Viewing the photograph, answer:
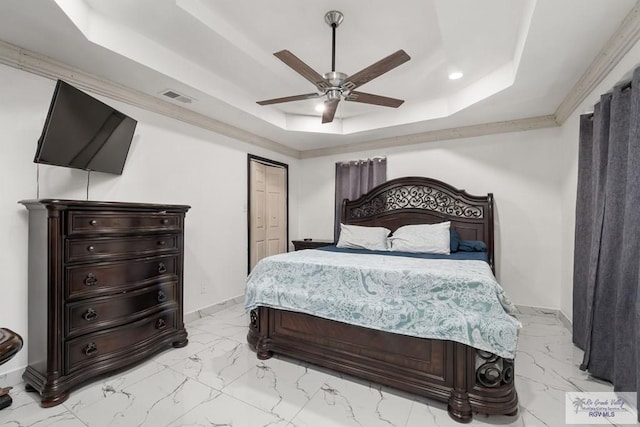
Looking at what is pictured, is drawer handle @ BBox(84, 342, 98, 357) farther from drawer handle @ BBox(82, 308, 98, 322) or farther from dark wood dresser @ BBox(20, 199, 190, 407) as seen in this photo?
drawer handle @ BBox(82, 308, 98, 322)

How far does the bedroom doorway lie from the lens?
13.9 ft

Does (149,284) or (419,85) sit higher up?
(419,85)

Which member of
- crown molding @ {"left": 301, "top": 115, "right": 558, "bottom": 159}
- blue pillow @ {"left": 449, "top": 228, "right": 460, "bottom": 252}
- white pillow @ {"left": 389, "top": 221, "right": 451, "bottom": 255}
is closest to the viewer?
white pillow @ {"left": 389, "top": 221, "right": 451, "bottom": 255}

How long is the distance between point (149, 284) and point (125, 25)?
2065 mm

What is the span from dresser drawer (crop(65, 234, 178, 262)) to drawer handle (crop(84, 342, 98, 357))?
2.01ft

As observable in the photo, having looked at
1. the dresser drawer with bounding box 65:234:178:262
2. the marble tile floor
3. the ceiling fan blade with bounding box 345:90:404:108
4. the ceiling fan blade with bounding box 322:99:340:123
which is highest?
the ceiling fan blade with bounding box 345:90:404:108

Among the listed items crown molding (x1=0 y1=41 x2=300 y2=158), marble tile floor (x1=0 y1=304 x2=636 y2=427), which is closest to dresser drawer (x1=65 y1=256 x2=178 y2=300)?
marble tile floor (x1=0 y1=304 x2=636 y2=427)

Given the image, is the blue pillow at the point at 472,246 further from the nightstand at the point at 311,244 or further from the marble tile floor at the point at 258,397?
the nightstand at the point at 311,244

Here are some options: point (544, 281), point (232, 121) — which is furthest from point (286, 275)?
point (544, 281)

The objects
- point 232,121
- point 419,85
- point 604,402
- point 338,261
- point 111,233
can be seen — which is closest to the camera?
point 604,402

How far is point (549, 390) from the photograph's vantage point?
196 centimetres

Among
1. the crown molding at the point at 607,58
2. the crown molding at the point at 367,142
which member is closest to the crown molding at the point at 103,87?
the crown molding at the point at 367,142

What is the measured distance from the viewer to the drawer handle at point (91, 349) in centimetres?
202

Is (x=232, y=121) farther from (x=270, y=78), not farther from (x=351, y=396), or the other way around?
(x=351, y=396)
